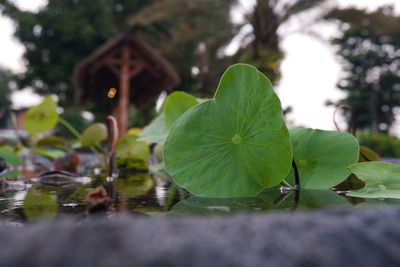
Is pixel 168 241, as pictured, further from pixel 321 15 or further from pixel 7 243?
pixel 321 15

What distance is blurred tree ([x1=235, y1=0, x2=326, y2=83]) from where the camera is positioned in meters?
6.16

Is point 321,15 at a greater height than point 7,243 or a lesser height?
greater

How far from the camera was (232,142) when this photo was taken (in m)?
0.61

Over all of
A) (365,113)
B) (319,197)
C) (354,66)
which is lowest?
(319,197)

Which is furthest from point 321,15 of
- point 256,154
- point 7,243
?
point 7,243

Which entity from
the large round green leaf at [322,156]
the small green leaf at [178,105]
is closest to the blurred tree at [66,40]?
the small green leaf at [178,105]

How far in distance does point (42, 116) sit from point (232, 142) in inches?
45.5

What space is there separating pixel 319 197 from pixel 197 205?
0.67 ft

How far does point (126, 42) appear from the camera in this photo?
654 centimetres

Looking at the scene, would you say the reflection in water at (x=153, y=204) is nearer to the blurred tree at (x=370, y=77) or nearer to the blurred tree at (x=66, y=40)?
the blurred tree at (x=66, y=40)

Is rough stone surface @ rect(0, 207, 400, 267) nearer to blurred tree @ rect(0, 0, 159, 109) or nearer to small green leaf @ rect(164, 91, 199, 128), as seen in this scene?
small green leaf @ rect(164, 91, 199, 128)

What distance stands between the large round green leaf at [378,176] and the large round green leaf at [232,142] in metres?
0.13

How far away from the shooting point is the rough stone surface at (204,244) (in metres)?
0.19

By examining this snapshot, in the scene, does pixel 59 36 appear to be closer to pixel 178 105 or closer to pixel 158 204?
pixel 178 105
